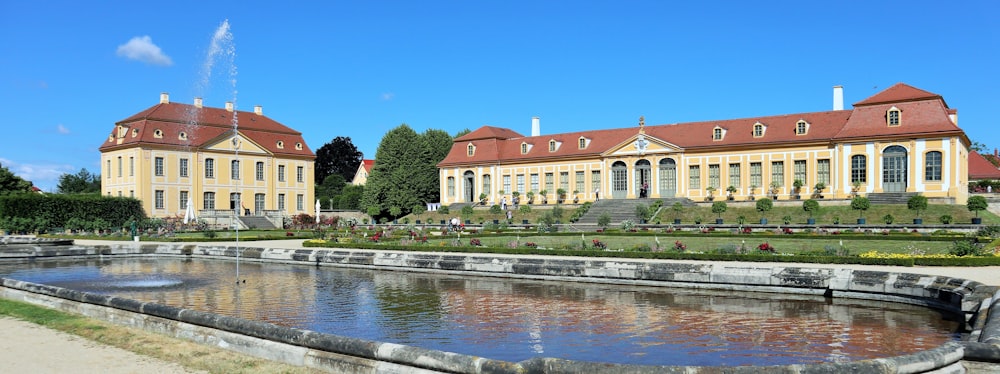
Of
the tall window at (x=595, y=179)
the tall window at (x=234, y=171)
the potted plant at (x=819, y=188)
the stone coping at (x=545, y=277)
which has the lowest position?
the stone coping at (x=545, y=277)

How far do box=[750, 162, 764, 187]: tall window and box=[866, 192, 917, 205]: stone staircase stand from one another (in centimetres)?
609

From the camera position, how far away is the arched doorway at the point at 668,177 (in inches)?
1799

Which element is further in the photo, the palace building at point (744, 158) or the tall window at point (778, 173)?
the tall window at point (778, 173)

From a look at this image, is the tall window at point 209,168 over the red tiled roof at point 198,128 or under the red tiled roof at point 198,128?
under

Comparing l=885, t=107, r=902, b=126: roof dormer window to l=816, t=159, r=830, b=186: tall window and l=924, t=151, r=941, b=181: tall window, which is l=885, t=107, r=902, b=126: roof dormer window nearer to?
l=924, t=151, r=941, b=181: tall window

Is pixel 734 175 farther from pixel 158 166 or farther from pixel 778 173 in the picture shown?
pixel 158 166

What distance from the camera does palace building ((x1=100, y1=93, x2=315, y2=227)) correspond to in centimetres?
4869

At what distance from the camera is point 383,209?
55.2m

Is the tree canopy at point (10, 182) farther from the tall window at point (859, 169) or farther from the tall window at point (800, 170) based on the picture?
the tall window at point (859, 169)

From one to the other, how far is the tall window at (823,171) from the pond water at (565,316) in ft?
102

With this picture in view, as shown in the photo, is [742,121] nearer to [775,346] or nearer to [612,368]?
→ [775,346]

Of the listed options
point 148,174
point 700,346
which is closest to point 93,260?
point 700,346

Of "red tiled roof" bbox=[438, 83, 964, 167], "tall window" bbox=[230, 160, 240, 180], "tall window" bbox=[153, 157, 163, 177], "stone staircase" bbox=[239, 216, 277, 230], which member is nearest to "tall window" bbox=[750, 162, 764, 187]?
"red tiled roof" bbox=[438, 83, 964, 167]

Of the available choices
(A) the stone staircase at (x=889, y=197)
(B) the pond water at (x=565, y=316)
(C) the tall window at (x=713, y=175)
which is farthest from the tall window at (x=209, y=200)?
(A) the stone staircase at (x=889, y=197)
